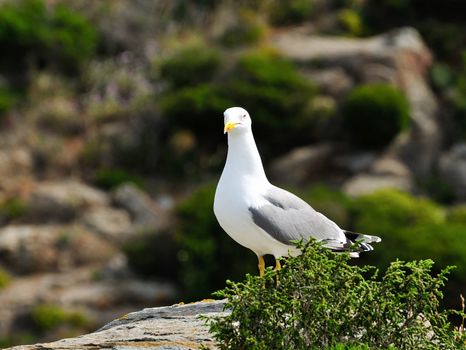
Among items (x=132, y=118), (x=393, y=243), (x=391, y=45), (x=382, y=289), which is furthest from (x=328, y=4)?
(x=382, y=289)

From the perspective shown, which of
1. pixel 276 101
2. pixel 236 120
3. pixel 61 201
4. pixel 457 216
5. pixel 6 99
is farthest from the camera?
pixel 6 99

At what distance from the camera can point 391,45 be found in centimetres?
3119

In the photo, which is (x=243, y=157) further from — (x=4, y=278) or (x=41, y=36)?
(x=41, y=36)

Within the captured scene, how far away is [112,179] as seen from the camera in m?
29.2

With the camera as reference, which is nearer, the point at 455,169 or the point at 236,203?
the point at 236,203

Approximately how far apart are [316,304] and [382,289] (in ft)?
1.76

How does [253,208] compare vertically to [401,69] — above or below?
below

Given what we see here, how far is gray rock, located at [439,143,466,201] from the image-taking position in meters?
28.4

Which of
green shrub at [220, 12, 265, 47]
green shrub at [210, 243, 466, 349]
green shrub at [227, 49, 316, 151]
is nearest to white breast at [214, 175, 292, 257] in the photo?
green shrub at [210, 243, 466, 349]

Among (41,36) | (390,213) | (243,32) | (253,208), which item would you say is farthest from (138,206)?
(253,208)

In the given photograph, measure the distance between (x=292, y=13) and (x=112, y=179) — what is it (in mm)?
9981

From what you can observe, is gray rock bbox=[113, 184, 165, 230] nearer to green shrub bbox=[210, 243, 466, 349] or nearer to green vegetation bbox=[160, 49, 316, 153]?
green vegetation bbox=[160, 49, 316, 153]

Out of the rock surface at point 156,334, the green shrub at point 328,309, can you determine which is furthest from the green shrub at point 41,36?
the green shrub at point 328,309

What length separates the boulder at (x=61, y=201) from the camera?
26984 millimetres
